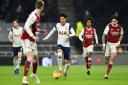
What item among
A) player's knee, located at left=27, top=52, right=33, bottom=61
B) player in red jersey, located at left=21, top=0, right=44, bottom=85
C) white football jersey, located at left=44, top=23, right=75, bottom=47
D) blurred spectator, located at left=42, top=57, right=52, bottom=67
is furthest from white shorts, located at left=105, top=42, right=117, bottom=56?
blurred spectator, located at left=42, top=57, right=52, bottom=67

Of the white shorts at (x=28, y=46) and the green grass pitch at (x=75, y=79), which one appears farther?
the green grass pitch at (x=75, y=79)

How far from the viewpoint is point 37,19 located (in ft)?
70.8

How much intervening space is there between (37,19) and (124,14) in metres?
26.7

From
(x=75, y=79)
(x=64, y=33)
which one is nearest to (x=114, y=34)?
(x=64, y=33)

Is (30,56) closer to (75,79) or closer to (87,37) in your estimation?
(75,79)

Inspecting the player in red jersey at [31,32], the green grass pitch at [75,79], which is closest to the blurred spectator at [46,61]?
the green grass pitch at [75,79]

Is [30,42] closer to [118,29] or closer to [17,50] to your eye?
[118,29]

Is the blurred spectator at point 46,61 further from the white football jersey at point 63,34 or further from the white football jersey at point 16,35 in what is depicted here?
the white football jersey at point 63,34

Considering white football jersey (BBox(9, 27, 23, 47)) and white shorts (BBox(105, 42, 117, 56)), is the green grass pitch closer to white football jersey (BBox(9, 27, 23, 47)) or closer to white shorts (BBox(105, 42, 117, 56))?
white shorts (BBox(105, 42, 117, 56))

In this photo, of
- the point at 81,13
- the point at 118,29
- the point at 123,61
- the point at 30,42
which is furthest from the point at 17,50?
the point at 81,13

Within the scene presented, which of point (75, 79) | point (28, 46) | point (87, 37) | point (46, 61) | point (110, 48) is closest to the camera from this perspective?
point (28, 46)

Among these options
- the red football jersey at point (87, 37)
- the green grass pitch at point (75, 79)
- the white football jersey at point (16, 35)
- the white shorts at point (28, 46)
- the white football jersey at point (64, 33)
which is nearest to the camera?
the white shorts at point (28, 46)

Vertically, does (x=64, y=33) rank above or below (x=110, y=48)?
above

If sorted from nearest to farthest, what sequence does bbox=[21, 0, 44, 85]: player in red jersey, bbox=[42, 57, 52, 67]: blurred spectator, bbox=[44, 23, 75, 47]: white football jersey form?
bbox=[21, 0, 44, 85]: player in red jersey → bbox=[44, 23, 75, 47]: white football jersey → bbox=[42, 57, 52, 67]: blurred spectator
